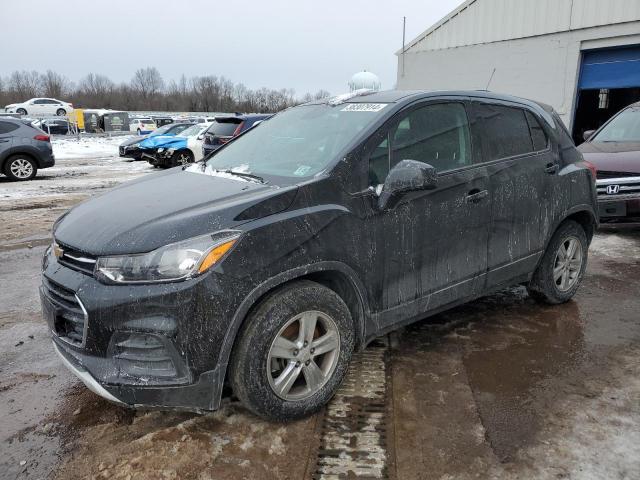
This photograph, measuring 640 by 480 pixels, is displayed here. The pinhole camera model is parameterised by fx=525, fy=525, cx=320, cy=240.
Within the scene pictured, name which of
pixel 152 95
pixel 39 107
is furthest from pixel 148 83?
pixel 39 107

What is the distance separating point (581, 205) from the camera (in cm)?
440

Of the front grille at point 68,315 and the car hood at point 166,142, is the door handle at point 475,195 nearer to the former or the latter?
the front grille at point 68,315

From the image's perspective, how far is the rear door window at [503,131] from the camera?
377cm

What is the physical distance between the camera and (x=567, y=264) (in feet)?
14.8

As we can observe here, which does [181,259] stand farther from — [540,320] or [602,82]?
[602,82]

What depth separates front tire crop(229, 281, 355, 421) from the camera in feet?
8.58

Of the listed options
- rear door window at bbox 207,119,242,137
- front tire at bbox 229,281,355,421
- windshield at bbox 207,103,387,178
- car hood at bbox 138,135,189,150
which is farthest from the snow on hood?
car hood at bbox 138,135,189,150

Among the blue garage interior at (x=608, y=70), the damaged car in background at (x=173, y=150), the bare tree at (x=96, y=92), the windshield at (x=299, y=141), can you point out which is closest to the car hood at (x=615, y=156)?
the windshield at (x=299, y=141)

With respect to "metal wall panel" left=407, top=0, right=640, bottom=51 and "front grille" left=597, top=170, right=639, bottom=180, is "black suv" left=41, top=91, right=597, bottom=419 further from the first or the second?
"metal wall panel" left=407, top=0, right=640, bottom=51

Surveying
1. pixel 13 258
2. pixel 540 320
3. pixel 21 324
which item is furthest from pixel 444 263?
pixel 13 258

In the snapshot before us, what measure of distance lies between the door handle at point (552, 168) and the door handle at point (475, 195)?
82cm

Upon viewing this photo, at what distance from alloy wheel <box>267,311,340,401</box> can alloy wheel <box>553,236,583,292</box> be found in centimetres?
243

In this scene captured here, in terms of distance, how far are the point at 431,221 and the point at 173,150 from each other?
1431 cm

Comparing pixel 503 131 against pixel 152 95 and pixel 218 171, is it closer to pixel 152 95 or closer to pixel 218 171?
pixel 218 171
